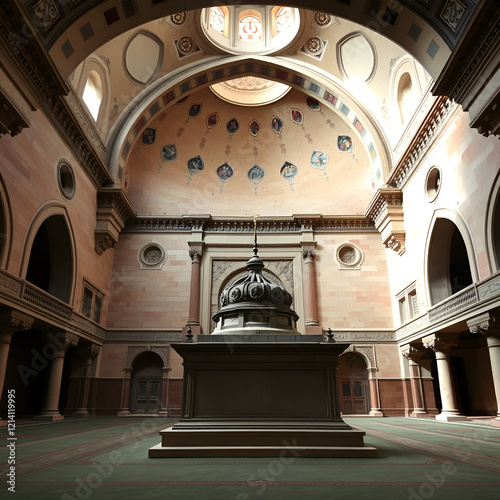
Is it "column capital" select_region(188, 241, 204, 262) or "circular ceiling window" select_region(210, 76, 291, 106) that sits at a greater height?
"circular ceiling window" select_region(210, 76, 291, 106)

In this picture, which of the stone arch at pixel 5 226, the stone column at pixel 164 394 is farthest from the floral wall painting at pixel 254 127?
the stone arch at pixel 5 226

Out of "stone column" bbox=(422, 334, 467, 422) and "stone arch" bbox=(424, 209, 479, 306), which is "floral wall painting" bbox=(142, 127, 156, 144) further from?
"stone column" bbox=(422, 334, 467, 422)

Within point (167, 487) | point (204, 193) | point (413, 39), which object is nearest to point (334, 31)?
point (413, 39)

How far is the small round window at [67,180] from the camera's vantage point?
14.8 meters

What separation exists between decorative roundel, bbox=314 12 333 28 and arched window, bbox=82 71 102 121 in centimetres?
975

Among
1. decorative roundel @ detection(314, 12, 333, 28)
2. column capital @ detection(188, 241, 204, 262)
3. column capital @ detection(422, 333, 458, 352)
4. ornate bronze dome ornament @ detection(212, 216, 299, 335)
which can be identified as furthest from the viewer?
column capital @ detection(188, 241, 204, 262)

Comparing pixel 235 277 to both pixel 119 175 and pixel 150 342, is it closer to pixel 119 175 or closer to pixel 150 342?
pixel 150 342

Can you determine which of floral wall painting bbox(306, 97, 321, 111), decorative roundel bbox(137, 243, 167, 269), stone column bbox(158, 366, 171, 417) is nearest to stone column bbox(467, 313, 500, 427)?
stone column bbox(158, 366, 171, 417)

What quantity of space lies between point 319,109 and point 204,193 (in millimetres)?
7696

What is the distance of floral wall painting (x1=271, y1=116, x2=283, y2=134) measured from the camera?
2328 cm

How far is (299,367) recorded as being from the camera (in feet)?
22.2

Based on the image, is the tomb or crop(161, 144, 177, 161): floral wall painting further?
crop(161, 144, 177, 161): floral wall painting

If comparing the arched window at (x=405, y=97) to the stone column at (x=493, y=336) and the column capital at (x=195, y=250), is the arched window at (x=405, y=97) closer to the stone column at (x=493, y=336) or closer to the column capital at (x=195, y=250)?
the stone column at (x=493, y=336)

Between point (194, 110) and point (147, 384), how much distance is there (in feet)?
46.8
